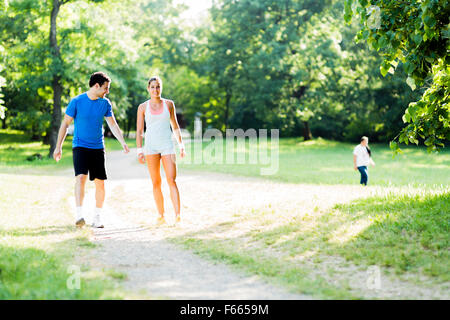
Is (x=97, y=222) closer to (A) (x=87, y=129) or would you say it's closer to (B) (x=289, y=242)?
(A) (x=87, y=129)

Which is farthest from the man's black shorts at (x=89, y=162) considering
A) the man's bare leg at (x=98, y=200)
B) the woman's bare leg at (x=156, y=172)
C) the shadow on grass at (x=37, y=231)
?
the shadow on grass at (x=37, y=231)

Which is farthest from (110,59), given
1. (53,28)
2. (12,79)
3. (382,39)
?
(382,39)

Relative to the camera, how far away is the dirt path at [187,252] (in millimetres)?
4457

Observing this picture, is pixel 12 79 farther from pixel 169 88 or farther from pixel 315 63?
pixel 169 88

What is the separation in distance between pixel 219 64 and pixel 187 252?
3952cm

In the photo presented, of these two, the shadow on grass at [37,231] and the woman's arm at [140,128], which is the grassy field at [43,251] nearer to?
the shadow on grass at [37,231]

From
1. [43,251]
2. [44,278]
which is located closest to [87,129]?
[43,251]

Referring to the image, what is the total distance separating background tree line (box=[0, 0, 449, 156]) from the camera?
22734 millimetres

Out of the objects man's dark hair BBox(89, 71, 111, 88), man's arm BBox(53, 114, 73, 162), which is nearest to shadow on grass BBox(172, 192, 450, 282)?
man's arm BBox(53, 114, 73, 162)

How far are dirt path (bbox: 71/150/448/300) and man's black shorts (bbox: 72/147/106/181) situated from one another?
2.92 feet

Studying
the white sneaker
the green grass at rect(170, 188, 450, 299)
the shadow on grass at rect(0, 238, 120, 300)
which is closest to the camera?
the shadow on grass at rect(0, 238, 120, 300)

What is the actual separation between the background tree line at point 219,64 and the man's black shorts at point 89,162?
29.0 feet

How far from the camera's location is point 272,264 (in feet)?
17.9

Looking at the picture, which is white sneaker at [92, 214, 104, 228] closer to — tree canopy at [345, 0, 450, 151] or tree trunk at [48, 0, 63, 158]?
tree canopy at [345, 0, 450, 151]
